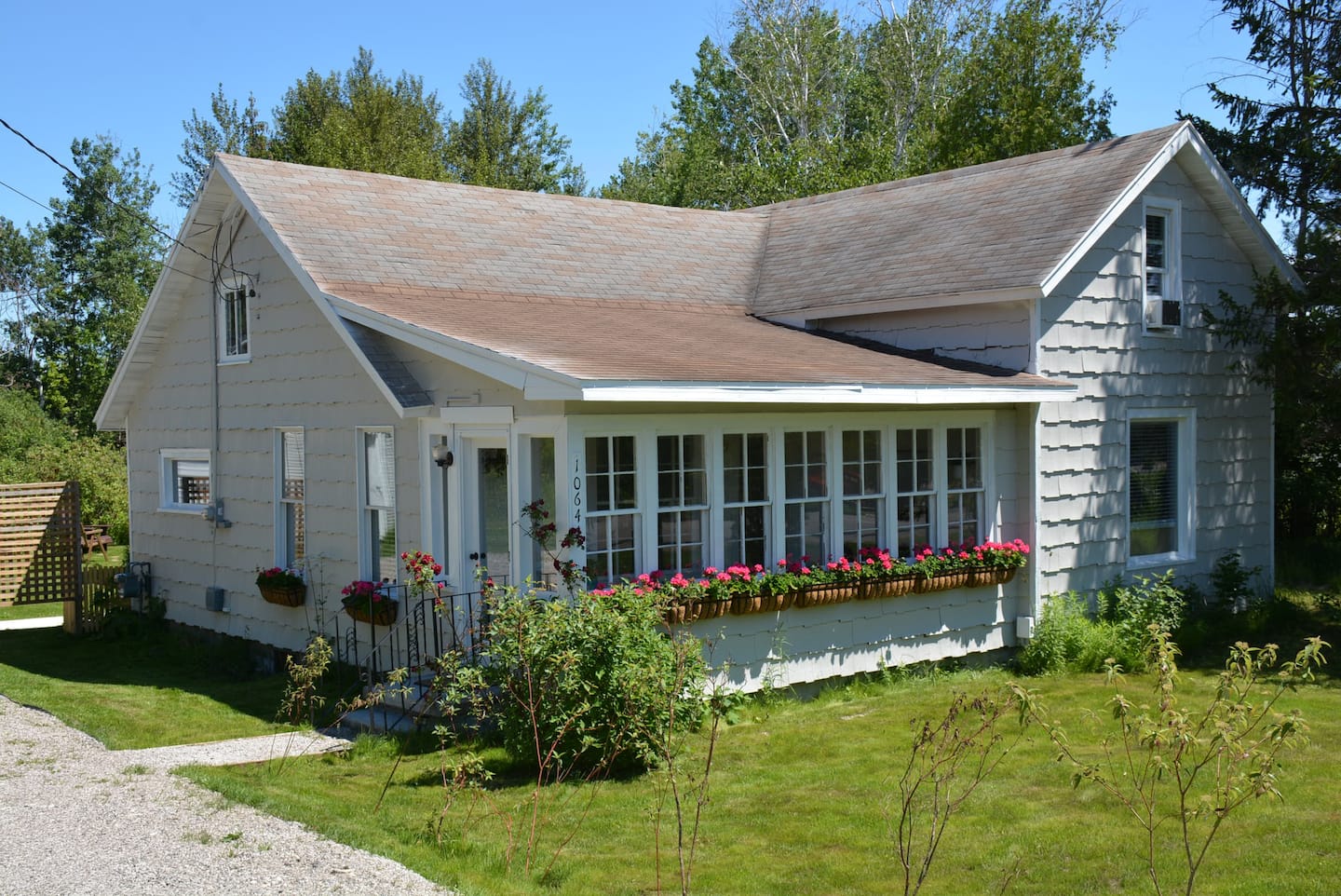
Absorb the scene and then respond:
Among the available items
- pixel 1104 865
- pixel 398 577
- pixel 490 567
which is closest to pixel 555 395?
pixel 490 567

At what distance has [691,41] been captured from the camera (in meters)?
44.5

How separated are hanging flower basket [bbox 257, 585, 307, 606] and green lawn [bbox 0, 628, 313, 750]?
2.71ft

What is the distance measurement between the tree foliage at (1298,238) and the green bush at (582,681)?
926 centimetres

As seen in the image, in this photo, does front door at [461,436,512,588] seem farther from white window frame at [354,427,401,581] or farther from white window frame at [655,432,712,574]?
white window frame at [354,427,401,581]

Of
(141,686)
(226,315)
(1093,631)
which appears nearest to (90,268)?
(226,315)

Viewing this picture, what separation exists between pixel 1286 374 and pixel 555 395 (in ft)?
31.4

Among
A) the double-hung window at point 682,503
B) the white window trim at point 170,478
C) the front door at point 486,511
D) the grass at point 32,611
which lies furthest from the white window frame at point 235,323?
the double-hung window at point 682,503

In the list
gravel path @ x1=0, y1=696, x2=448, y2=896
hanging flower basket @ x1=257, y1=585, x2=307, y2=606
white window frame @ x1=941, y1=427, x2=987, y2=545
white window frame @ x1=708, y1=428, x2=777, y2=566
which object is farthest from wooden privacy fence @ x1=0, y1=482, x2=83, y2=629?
white window frame @ x1=941, y1=427, x2=987, y2=545

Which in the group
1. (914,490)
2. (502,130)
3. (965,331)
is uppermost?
(502,130)

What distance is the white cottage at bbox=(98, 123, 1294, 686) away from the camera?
34.1ft

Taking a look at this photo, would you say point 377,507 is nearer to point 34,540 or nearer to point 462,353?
point 462,353

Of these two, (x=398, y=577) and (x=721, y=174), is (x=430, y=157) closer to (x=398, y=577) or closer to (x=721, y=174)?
(x=721, y=174)

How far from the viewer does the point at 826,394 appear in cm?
1032

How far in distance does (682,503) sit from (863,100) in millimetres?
33425
